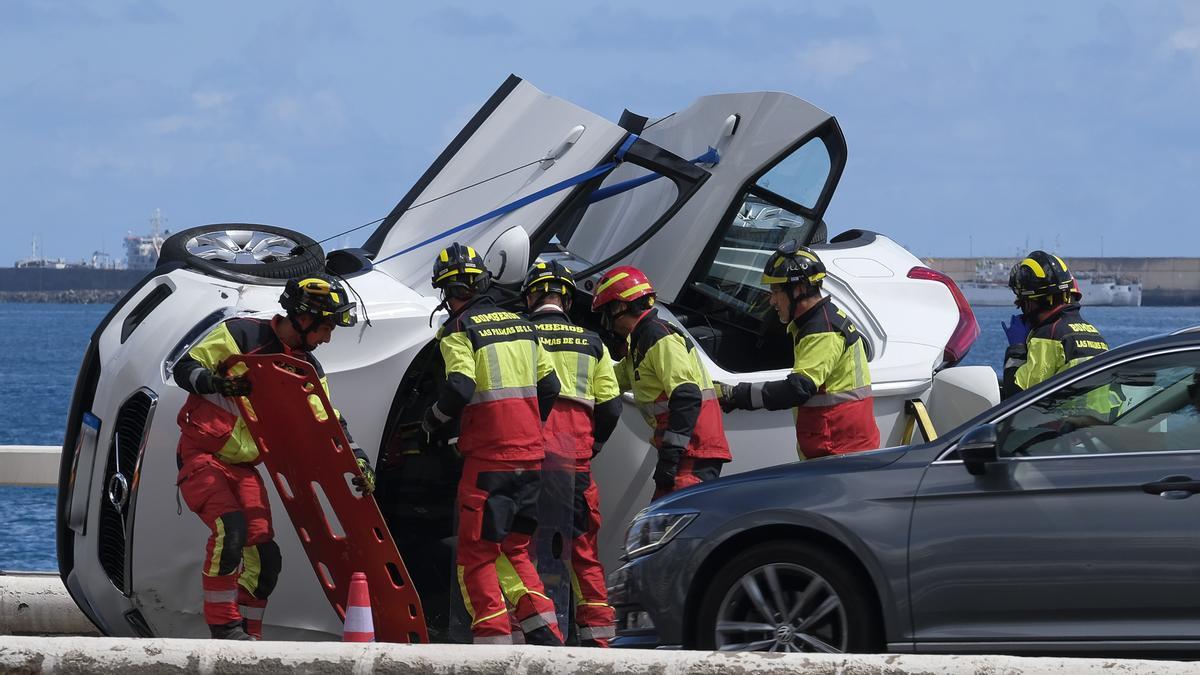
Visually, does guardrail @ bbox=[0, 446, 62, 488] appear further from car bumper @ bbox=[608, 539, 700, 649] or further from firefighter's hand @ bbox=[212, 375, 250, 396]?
car bumper @ bbox=[608, 539, 700, 649]

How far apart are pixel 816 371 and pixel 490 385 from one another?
5.29 feet

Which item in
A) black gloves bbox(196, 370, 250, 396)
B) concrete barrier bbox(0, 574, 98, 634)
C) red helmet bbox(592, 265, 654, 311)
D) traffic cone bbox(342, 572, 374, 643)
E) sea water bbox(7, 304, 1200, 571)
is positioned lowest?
sea water bbox(7, 304, 1200, 571)

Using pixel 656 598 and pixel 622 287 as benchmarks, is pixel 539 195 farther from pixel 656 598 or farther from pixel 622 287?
pixel 656 598

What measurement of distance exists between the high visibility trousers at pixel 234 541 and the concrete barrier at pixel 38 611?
2.02 meters

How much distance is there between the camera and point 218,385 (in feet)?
23.0

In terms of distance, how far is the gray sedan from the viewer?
568 centimetres

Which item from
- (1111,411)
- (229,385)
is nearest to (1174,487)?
(1111,411)

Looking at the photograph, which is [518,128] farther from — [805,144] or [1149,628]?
[1149,628]

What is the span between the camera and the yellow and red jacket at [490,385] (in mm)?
7285

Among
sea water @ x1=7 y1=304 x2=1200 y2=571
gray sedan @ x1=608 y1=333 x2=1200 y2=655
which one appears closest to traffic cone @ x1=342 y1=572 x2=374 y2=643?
gray sedan @ x1=608 y1=333 x2=1200 y2=655

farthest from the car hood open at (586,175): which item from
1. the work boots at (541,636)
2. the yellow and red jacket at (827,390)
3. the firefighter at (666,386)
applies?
the work boots at (541,636)

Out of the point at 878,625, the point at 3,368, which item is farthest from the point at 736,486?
the point at 3,368

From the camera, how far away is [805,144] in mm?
8625

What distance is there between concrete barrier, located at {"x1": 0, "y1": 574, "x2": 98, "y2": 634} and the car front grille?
1777mm
